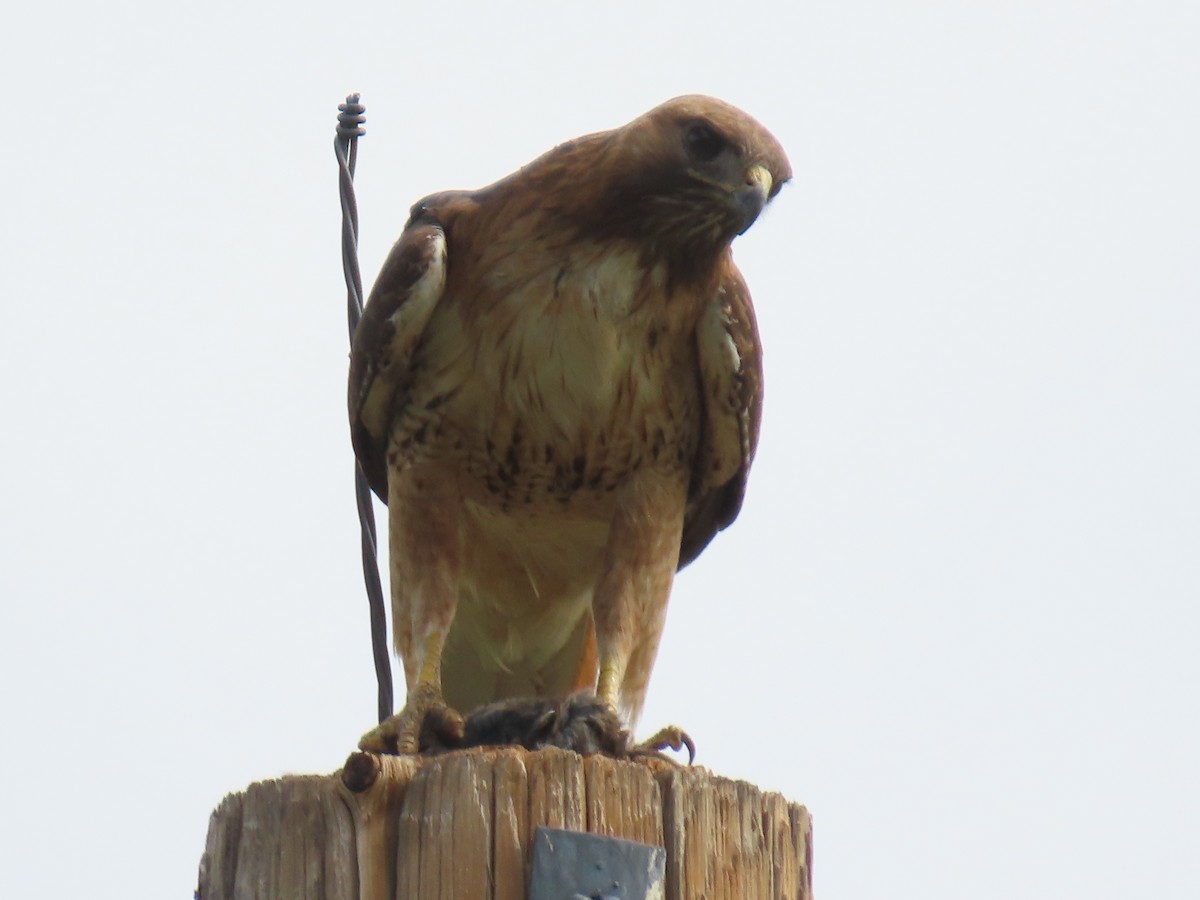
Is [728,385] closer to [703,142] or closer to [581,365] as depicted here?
[581,365]

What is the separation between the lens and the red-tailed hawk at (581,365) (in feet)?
16.4

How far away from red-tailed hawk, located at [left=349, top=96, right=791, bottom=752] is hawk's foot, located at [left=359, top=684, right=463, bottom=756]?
266 mm

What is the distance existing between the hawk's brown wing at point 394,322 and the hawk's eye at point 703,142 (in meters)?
0.80

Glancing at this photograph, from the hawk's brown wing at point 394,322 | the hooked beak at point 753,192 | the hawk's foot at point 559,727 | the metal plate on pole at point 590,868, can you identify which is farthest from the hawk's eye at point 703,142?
the metal plate on pole at point 590,868

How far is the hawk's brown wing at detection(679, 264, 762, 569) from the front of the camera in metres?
5.21

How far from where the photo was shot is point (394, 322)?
5109mm

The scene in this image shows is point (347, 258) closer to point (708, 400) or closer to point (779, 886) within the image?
point (708, 400)

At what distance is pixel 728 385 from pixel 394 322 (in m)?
1.00

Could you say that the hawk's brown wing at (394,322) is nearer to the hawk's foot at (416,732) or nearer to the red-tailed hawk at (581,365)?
the red-tailed hawk at (581,365)

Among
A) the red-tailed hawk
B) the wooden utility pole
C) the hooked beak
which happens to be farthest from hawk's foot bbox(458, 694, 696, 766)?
the hooked beak

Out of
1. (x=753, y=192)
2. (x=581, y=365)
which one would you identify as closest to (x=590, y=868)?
(x=581, y=365)

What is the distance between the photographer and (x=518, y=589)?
579 cm

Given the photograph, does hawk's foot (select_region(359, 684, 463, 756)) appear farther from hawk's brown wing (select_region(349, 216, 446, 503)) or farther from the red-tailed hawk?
hawk's brown wing (select_region(349, 216, 446, 503))

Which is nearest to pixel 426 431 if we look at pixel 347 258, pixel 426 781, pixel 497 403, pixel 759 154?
pixel 497 403
